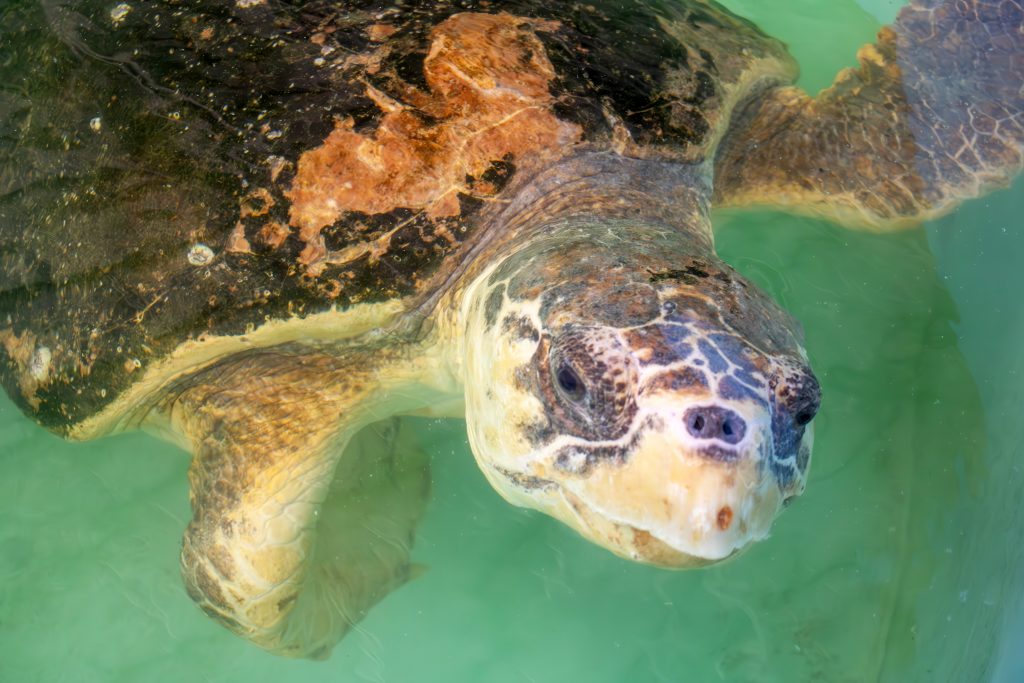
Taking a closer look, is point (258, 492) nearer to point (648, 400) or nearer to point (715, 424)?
point (648, 400)

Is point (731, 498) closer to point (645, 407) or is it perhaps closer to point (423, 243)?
point (645, 407)

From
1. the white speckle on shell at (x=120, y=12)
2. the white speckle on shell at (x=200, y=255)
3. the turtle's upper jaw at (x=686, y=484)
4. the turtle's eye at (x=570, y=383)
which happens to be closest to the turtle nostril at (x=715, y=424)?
the turtle's upper jaw at (x=686, y=484)

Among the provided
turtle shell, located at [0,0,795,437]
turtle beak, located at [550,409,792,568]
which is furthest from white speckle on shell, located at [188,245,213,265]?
turtle beak, located at [550,409,792,568]

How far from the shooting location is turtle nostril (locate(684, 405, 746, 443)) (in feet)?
4.53

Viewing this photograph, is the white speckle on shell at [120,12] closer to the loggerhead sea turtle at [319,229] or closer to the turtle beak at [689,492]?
the loggerhead sea turtle at [319,229]

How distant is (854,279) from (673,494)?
2.26 meters

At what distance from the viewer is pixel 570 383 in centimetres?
155

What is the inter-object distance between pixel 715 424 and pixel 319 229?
1181mm

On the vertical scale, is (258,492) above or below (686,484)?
below

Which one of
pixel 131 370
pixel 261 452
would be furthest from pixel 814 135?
pixel 131 370

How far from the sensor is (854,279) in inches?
129

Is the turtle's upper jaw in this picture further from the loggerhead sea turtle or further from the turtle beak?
the loggerhead sea turtle

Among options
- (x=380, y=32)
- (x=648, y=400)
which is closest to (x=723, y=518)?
(x=648, y=400)

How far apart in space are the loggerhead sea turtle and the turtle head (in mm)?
13
